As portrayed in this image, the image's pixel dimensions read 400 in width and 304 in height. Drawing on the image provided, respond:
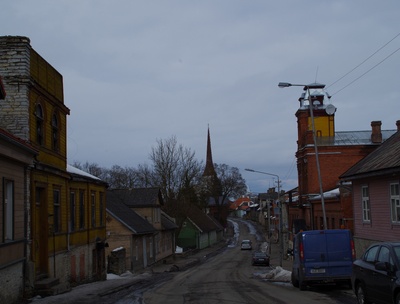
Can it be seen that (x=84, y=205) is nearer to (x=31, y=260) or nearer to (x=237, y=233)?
(x=31, y=260)

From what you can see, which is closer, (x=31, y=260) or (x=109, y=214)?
(x=31, y=260)

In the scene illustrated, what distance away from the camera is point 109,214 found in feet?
136

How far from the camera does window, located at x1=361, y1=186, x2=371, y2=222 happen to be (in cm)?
2397

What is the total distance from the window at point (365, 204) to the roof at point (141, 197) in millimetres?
29977

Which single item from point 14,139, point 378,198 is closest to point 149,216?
point 378,198

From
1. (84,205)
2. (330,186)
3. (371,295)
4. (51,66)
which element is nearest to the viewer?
(371,295)

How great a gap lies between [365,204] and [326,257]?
8.29 m

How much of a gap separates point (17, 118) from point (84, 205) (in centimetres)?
963

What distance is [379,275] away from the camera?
424 inches

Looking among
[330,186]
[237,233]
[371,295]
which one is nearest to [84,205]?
[371,295]

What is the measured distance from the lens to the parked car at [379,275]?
1006 centimetres

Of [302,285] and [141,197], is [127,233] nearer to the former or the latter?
[141,197]

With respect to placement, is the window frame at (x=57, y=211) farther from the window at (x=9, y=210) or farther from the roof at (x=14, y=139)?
the window at (x=9, y=210)

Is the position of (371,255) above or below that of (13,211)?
below
